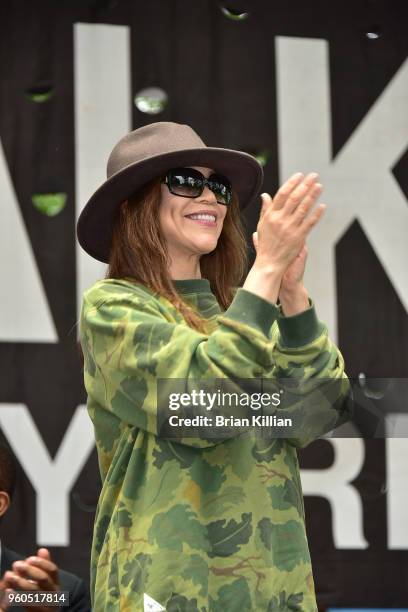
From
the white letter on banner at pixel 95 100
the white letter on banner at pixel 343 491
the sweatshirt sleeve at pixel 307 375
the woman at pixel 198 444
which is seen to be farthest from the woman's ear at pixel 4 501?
the sweatshirt sleeve at pixel 307 375

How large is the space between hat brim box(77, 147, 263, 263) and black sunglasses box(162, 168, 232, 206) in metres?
0.02

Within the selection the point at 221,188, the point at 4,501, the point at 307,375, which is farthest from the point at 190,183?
the point at 4,501

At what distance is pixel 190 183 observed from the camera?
1.92 m

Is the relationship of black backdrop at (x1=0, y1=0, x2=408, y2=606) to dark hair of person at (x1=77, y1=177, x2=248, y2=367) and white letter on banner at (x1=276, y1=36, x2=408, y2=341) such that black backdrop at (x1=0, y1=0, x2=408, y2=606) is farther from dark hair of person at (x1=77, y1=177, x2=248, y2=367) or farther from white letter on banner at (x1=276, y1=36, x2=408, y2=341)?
dark hair of person at (x1=77, y1=177, x2=248, y2=367)

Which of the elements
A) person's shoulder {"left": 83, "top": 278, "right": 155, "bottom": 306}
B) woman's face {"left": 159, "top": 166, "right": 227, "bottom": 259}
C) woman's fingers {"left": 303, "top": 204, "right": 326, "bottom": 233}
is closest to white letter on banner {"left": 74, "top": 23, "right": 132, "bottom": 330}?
woman's face {"left": 159, "top": 166, "right": 227, "bottom": 259}

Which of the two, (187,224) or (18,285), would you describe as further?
(18,285)

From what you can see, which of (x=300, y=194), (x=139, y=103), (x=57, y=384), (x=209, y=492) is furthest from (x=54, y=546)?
(x=300, y=194)

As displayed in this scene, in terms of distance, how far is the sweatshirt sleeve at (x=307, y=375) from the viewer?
1.73 meters

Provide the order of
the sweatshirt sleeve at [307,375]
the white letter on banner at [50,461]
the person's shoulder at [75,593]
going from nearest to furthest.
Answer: the sweatshirt sleeve at [307,375] → the person's shoulder at [75,593] → the white letter on banner at [50,461]

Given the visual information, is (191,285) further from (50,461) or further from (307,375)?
(50,461)

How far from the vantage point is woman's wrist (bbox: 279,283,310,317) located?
1750mm

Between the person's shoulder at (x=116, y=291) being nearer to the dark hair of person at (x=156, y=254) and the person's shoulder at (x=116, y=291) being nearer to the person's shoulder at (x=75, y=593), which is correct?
the dark hair of person at (x=156, y=254)

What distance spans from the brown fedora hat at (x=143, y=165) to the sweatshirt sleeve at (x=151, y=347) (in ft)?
0.80

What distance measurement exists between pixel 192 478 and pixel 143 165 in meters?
0.59
